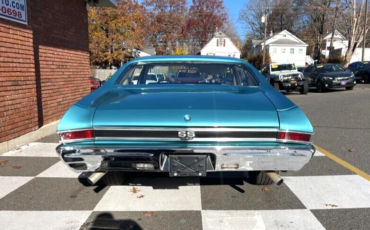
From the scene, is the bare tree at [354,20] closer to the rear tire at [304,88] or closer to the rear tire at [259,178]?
the rear tire at [304,88]

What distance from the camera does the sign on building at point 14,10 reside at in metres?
5.37

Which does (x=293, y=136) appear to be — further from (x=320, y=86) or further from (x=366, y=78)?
(x=366, y=78)

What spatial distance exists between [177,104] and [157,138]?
379 mm

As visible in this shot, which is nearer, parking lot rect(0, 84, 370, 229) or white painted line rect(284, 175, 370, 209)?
parking lot rect(0, 84, 370, 229)

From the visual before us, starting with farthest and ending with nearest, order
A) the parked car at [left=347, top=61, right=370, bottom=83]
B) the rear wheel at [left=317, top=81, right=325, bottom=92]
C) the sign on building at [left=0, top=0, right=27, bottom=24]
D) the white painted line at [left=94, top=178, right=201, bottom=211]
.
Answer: the parked car at [left=347, top=61, right=370, bottom=83]
the rear wheel at [left=317, top=81, right=325, bottom=92]
the sign on building at [left=0, top=0, right=27, bottom=24]
the white painted line at [left=94, top=178, right=201, bottom=211]

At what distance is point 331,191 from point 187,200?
69.7 inches

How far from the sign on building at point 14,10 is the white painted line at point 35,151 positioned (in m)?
2.34

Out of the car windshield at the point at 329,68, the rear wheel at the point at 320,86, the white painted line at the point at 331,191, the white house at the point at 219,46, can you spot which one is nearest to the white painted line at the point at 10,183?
the white painted line at the point at 331,191

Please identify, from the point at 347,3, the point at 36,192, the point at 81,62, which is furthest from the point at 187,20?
the point at 36,192

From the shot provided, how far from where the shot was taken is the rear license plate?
283 cm

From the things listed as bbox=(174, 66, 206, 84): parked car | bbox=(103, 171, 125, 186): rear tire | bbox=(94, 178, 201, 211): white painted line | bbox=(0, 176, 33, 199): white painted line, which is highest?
bbox=(174, 66, 206, 84): parked car

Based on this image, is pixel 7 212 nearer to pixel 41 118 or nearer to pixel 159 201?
pixel 159 201

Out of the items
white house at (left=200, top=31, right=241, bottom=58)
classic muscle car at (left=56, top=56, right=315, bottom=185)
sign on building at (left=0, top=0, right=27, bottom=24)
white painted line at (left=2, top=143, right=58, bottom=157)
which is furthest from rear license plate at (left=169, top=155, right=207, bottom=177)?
white house at (left=200, top=31, right=241, bottom=58)

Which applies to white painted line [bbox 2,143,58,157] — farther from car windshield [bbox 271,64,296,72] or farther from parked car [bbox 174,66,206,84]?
car windshield [bbox 271,64,296,72]
